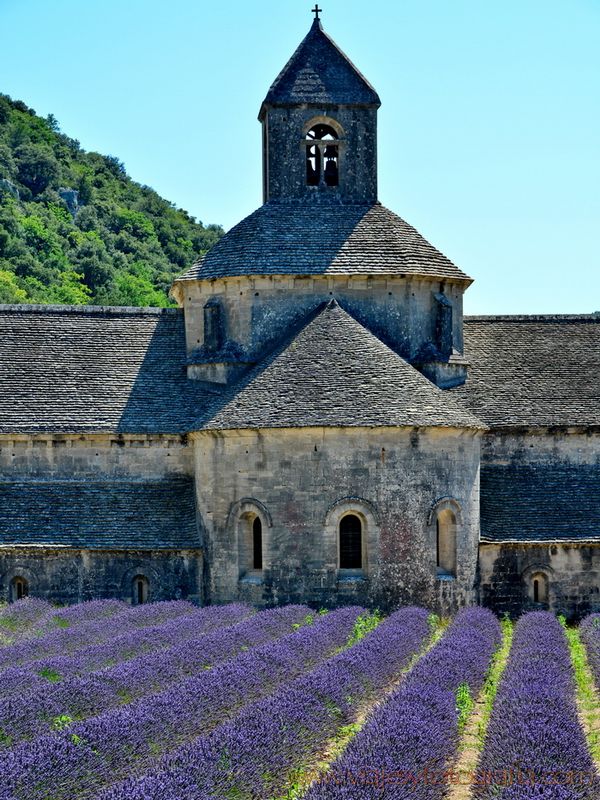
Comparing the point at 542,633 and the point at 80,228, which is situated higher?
the point at 80,228

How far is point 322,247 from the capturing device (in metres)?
33.8

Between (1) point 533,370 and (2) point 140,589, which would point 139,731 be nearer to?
(2) point 140,589

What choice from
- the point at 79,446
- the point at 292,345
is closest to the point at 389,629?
the point at 292,345

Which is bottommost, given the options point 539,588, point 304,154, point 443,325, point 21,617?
point 539,588

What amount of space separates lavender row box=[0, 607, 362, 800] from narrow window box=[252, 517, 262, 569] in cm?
856

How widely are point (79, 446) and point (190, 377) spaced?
11.5 feet

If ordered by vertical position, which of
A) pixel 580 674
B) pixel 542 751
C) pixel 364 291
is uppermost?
pixel 364 291

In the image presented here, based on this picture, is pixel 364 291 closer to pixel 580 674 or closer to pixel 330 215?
pixel 330 215

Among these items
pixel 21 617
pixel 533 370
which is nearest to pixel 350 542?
pixel 21 617

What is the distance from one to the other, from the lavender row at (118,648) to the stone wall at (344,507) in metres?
1.74

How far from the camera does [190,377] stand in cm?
3394

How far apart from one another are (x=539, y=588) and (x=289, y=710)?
1615 centimetres

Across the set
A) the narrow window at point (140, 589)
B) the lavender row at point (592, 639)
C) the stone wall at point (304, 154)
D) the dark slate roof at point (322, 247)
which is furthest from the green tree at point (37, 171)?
the lavender row at point (592, 639)

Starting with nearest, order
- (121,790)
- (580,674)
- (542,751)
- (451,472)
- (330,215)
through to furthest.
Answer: (121,790) < (542,751) < (580,674) < (451,472) < (330,215)
